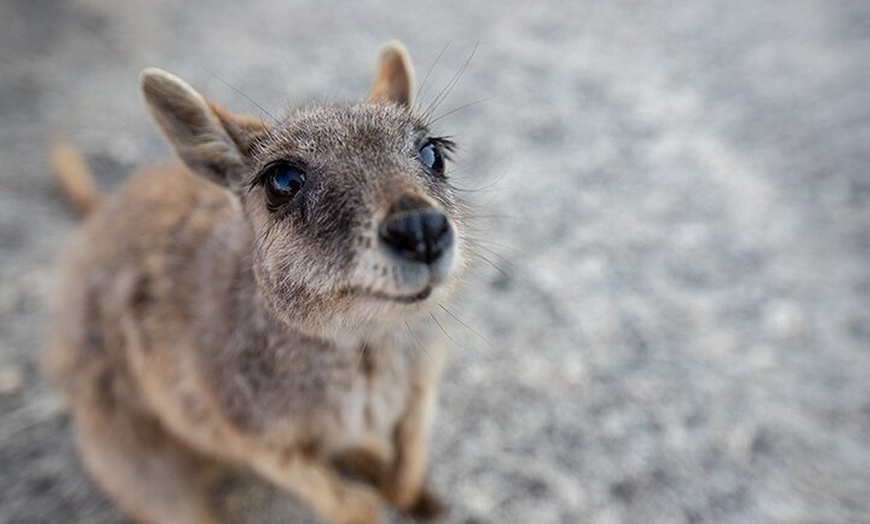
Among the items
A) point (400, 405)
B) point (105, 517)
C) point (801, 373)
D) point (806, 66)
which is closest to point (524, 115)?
point (806, 66)

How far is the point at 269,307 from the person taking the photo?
2.05 m

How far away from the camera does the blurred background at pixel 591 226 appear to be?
293 cm

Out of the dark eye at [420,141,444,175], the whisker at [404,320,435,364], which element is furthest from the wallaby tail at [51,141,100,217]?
the dark eye at [420,141,444,175]

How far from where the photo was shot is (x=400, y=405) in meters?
2.51

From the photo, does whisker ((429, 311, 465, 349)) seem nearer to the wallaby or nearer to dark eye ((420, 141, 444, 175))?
the wallaby

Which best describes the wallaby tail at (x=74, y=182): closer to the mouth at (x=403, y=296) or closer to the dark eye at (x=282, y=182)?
the dark eye at (x=282, y=182)

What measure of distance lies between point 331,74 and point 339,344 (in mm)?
3236

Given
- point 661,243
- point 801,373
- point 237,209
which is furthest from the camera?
point 661,243

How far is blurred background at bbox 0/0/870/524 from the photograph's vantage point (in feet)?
9.62

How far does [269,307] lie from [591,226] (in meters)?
2.32

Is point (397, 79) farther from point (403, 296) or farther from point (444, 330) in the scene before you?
point (403, 296)

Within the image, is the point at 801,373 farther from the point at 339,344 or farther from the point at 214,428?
the point at 214,428

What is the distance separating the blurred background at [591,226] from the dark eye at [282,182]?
673mm

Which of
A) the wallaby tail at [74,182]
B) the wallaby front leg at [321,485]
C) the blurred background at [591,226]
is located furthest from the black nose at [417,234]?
the wallaby tail at [74,182]
